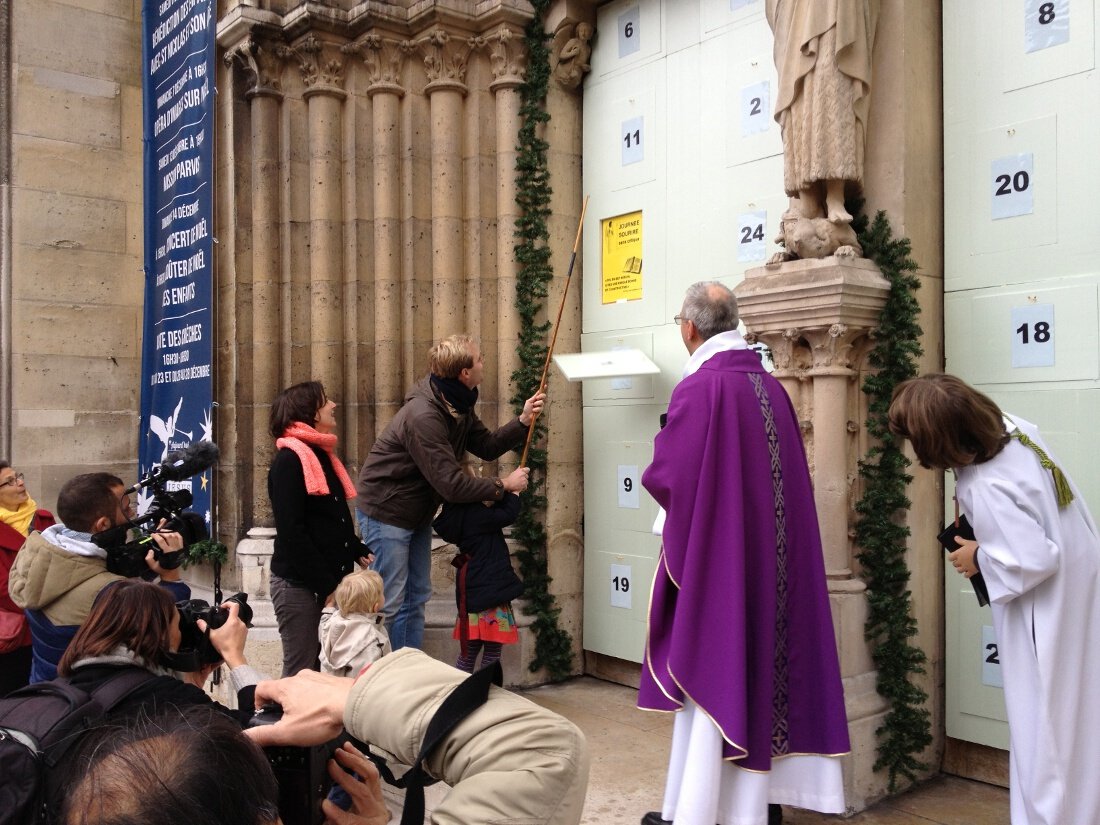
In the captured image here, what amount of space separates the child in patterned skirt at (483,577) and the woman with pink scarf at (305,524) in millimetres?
597

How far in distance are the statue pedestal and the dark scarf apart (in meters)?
1.36

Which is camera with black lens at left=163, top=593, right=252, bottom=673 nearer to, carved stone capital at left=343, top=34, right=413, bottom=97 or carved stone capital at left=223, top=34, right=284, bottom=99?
carved stone capital at left=343, top=34, right=413, bottom=97

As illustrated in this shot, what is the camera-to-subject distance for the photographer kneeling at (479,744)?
108cm

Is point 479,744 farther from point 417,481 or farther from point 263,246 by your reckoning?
point 263,246

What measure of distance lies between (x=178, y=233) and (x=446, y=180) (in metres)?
1.76

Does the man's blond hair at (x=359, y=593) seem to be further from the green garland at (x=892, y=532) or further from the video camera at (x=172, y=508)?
the green garland at (x=892, y=532)

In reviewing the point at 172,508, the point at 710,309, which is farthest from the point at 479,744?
the point at 172,508

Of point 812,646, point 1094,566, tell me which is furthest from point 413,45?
point 1094,566

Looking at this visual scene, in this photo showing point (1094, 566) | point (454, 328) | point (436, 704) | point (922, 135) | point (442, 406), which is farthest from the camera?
point (454, 328)

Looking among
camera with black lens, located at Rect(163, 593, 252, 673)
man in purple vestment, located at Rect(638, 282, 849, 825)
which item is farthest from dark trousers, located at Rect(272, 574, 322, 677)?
camera with black lens, located at Rect(163, 593, 252, 673)

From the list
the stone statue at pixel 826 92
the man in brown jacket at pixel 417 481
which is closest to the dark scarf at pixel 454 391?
the man in brown jacket at pixel 417 481

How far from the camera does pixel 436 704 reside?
116 centimetres

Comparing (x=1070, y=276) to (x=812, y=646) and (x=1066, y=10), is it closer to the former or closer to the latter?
(x=1066, y=10)

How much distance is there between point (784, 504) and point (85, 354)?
16.6ft
